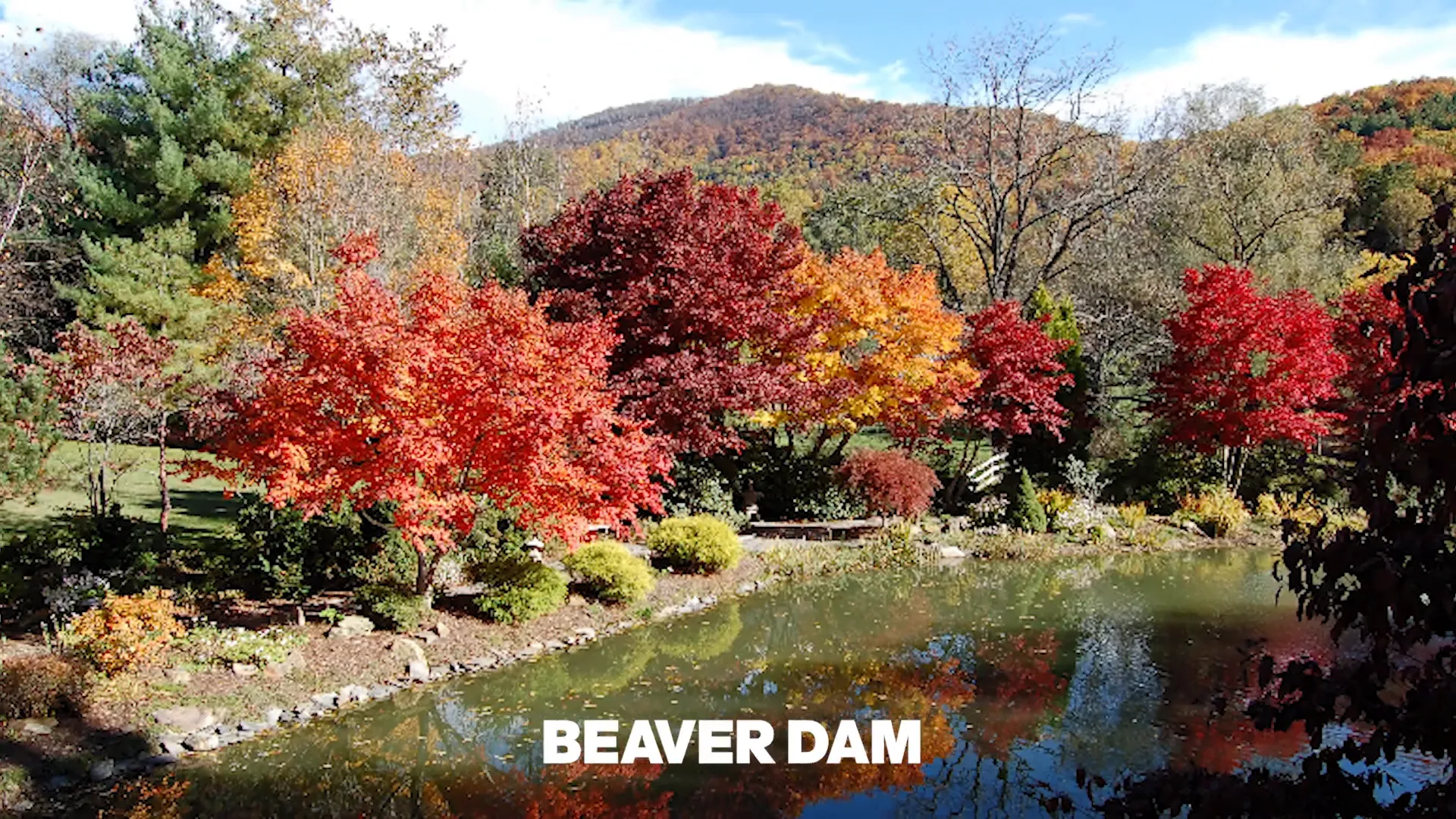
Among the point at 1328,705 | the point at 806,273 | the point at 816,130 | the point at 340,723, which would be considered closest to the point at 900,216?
the point at 806,273

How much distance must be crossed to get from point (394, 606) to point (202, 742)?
10.1 feet

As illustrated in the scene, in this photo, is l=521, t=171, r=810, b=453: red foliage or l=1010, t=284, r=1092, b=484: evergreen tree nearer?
l=521, t=171, r=810, b=453: red foliage

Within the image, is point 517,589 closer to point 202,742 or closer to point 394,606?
point 394,606

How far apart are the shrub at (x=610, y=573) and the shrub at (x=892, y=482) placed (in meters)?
5.73

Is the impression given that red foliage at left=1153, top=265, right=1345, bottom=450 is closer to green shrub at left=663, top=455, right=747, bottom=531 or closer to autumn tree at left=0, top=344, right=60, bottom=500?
green shrub at left=663, top=455, right=747, bottom=531

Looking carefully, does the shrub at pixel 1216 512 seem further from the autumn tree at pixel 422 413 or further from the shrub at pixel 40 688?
the shrub at pixel 40 688

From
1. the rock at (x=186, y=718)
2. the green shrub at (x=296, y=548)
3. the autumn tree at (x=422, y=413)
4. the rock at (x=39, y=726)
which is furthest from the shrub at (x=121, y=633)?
the green shrub at (x=296, y=548)

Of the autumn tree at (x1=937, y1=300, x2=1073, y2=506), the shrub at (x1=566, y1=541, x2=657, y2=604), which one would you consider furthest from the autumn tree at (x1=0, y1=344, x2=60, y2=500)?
the autumn tree at (x1=937, y1=300, x2=1073, y2=506)

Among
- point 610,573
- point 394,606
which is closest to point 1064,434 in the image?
point 610,573

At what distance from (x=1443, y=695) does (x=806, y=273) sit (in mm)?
17362

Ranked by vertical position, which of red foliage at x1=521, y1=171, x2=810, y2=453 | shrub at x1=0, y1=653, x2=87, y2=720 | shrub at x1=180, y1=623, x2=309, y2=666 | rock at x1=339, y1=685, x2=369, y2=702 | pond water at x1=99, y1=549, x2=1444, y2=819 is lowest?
pond water at x1=99, y1=549, x2=1444, y2=819

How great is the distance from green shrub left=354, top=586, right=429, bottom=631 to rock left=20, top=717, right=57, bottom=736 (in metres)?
3.65

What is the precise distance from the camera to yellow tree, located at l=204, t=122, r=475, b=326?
21453 millimetres

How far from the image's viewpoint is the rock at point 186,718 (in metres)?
9.37
